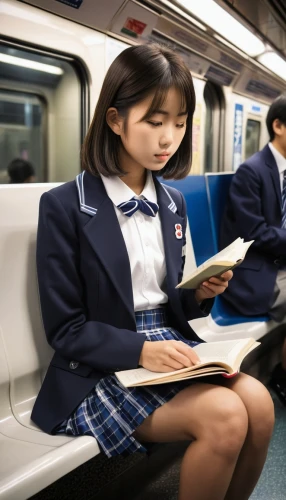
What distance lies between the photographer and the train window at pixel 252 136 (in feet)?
22.1

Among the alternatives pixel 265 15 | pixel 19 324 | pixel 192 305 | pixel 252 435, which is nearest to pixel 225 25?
pixel 265 15

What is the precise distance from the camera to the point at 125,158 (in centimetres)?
166

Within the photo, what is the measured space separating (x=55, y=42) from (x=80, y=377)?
2138 millimetres

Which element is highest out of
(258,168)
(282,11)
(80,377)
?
(282,11)

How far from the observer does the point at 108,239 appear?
1.52m

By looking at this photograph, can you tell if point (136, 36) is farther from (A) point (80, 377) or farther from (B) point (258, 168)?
(A) point (80, 377)

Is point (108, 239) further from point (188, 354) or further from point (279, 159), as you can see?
point (279, 159)

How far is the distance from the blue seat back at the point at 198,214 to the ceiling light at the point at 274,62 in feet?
11.6

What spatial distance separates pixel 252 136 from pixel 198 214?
426cm

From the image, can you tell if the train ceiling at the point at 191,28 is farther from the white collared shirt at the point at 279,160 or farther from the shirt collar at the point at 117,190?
the shirt collar at the point at 117,190

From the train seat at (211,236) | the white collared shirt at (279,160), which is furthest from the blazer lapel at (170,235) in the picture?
the white collared shirt at (279,160)

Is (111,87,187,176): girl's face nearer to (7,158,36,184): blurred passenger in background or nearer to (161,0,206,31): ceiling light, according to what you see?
(7,158,36,184): blurred passenger in background

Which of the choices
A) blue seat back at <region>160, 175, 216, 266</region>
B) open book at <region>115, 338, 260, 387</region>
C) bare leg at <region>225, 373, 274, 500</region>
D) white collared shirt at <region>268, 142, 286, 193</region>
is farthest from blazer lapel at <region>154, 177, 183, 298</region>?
white collared shirt at <region>268, 142, 286, 193</region>

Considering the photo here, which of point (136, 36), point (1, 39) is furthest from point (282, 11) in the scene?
point (1, 39)
